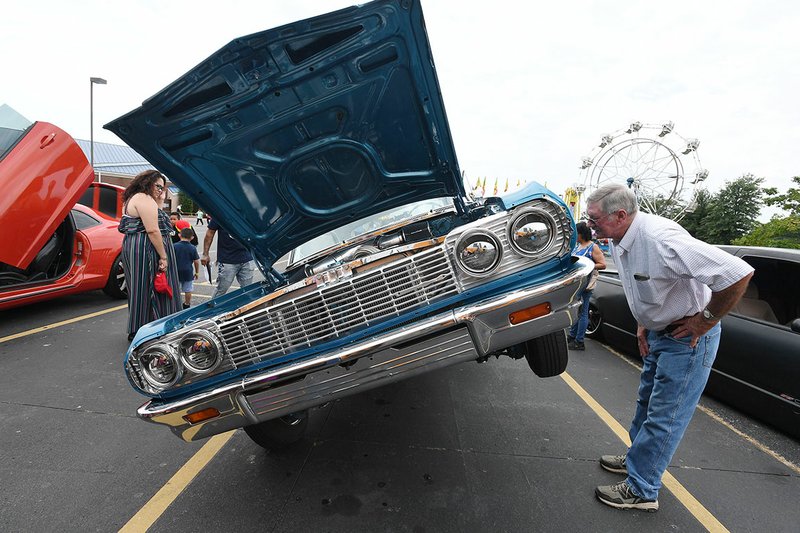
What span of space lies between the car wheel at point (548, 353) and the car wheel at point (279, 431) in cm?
156

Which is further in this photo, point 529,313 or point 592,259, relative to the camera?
point 592,259

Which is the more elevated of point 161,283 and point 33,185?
point 33,185

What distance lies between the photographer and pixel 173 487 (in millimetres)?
2285

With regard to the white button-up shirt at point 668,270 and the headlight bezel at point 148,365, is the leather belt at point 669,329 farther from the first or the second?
the headlight bezel at point 148,365

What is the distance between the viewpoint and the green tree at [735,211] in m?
31.8

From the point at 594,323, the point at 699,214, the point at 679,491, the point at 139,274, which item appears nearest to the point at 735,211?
the point at 699,214

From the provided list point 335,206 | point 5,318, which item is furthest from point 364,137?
point 5,318

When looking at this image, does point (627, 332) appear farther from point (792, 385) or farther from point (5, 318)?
point (5, 318)

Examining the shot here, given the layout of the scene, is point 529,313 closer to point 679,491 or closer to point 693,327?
point 693,327

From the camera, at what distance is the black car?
280cm

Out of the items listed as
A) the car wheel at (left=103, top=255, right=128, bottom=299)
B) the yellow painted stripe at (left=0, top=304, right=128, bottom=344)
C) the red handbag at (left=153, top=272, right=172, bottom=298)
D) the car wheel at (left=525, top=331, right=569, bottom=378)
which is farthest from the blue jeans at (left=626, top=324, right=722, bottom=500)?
the car wheel at (left=103, top=255, right=128, bottom=299)

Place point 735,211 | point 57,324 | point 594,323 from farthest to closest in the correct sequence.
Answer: point 735,211 < point 57,324 < point 594,323

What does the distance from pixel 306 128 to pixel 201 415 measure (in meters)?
1.77

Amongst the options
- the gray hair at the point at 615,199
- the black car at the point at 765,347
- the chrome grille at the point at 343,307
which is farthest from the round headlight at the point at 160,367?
the black car at the point at 765,347
